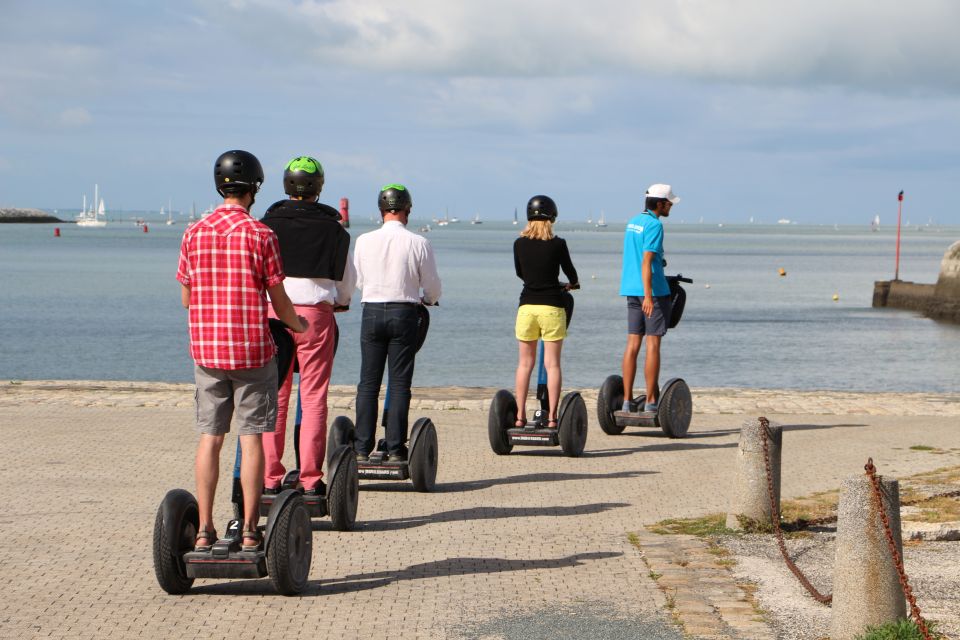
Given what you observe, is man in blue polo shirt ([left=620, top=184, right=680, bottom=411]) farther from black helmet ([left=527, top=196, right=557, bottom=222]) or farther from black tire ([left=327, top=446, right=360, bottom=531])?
black tire ([left=327, top=446, right=360, bottom=531])

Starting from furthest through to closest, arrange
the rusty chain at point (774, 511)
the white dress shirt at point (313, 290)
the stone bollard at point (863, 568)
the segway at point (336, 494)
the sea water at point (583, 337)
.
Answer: the sea water at point (583, 337) < the white dress shirt at point (313, 290) < the segway at point (336, 494) < the rusty chain at point (774, 511) < the stone bollard at point (863, 568)

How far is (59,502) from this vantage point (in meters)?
8.30

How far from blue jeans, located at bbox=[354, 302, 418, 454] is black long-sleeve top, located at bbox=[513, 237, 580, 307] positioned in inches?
83.2

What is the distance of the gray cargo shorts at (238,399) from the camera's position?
5859 millimetres

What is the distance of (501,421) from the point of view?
10539mm

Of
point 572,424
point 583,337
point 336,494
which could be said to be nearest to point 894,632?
point 336,494

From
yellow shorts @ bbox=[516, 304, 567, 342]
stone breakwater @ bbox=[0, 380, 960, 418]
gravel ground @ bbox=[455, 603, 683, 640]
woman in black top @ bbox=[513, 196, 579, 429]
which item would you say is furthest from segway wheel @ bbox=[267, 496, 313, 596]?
stone breakwater @ bbox=[0, 380, 960, 418]

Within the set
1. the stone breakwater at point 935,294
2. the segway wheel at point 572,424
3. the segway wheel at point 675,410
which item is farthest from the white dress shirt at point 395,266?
the stone breakwater at point 935,294

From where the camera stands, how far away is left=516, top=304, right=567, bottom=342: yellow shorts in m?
10.5

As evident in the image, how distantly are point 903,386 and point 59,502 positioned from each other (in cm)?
2169

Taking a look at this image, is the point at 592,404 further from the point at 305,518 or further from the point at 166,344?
the point at 166,344

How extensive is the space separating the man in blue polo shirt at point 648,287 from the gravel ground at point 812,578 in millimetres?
4257

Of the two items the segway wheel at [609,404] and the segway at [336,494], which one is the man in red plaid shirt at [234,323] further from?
the segway wheel at [609,404]

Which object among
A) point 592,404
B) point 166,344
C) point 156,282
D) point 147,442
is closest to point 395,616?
point 147,442
